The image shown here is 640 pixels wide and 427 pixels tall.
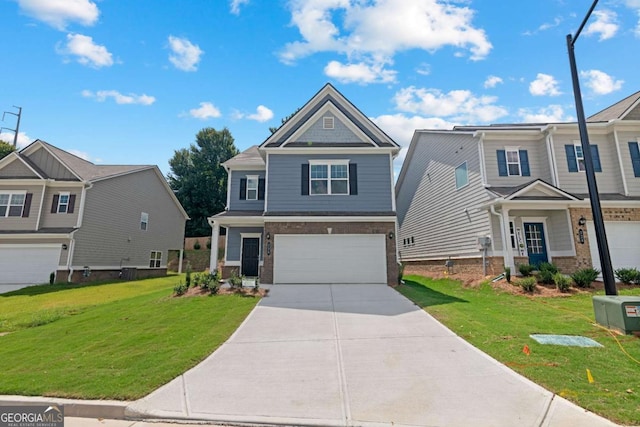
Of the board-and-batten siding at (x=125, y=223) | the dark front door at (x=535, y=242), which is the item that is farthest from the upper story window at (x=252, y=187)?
the dark front door at (x=535, y=242)

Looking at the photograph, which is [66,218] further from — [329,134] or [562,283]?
[562,283]

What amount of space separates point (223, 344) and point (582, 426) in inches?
224

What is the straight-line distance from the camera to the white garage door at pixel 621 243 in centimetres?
1312

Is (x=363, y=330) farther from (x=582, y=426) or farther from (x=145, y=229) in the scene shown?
(x=145, y=229)

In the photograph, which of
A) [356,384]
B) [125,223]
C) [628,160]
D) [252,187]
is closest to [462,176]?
[628,160]

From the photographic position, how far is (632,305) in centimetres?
639

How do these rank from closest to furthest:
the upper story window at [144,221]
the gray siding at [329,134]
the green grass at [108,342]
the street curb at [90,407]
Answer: the street curb at [90,407] → the green grass at [108,342] → the gray siding at [329,134] → the upper story window at [144,221]

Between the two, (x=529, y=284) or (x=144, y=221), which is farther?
(x=144, y=221)

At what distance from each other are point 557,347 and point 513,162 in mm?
11362

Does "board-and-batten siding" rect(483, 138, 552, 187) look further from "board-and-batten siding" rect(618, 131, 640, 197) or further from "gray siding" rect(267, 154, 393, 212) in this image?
"gray siding" rect(267, 154, 393, 212)

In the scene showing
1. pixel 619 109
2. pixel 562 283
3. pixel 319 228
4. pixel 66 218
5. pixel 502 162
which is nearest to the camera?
pixel 562 283

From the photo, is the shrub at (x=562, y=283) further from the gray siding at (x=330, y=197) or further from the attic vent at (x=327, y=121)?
the attic vent at (x=327, y=121)

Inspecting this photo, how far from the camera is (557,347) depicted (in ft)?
18.4

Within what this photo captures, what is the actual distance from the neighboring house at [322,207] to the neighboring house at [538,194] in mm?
4197
